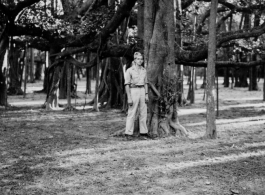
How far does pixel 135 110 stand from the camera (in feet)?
28.3

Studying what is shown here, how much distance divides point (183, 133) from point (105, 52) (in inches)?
233

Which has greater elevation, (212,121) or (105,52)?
(105,52)

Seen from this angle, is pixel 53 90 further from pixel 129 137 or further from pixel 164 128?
pixel 164 128

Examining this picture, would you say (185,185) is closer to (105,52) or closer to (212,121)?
(212,121)

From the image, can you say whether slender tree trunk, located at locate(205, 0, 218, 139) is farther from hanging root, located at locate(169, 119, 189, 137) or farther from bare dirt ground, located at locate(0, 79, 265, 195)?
hanging root, located at locate(169, 119, 189, 137)

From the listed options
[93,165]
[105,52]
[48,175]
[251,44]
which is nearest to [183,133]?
[93,165]

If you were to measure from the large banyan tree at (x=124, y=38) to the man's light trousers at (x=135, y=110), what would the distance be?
333 millimetres

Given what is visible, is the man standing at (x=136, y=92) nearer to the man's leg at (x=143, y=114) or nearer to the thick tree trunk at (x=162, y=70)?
the man's leg at (x=143, y=114)

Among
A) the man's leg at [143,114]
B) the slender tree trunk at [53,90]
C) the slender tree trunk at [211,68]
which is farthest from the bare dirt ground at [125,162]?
the slender tree trunk at [53,90]

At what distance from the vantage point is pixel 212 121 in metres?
8.41

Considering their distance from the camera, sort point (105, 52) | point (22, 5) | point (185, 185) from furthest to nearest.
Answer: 1. point (105, 52)
2. point (22, 5)
3. point (185, 185)

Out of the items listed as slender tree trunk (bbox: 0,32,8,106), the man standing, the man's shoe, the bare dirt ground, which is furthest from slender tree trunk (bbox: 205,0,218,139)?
slender tree trunk (bbox: 0,32,8,106)

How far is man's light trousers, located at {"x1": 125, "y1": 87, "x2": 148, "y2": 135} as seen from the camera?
860cm

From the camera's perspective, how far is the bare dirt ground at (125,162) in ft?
17.0
